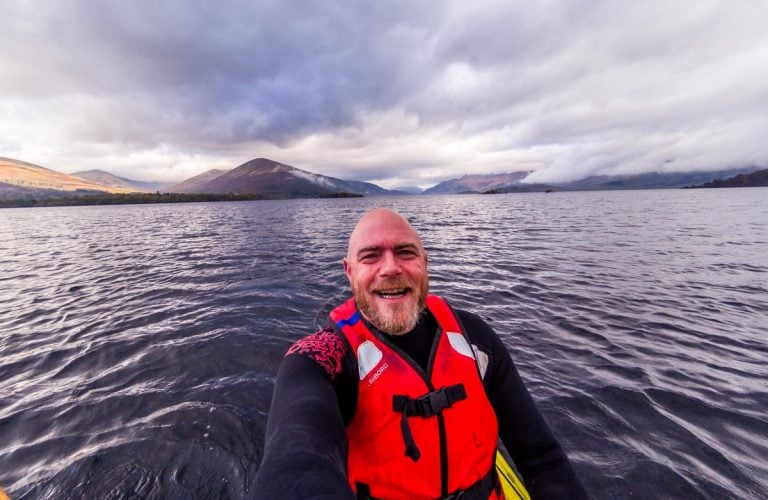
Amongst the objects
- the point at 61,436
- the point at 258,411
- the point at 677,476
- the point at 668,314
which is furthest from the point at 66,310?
the point at 668,314

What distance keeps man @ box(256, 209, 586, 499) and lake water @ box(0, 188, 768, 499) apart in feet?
7.52

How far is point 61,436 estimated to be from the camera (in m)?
4.98

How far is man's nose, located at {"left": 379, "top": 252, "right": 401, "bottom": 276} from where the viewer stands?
3146mm

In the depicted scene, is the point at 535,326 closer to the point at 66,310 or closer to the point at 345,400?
the point at 345,400

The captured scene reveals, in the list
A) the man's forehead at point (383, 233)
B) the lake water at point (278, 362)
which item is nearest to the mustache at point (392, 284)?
the man's forehead at point (383, 233)

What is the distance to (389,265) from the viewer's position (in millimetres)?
3188

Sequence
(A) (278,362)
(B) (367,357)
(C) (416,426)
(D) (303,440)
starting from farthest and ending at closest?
(A) (278,362)
(B) (367,357)
(C) (416,426)
(D) (303,440)

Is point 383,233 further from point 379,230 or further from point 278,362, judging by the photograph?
point 278,362

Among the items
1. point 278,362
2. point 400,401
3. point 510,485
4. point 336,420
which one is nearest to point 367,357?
point 400,401

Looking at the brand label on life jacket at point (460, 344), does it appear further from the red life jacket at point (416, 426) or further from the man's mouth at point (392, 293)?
the man's mouth at point (392, 293)

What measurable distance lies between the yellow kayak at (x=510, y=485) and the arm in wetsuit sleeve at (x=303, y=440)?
204 cm

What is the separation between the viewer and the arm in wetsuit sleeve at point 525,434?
9.59 feet

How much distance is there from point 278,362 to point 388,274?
5.25 m

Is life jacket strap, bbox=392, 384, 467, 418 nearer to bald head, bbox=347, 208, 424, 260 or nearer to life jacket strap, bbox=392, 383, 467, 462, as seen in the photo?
life jacket strap, bbox=392, 383, 467, 462
